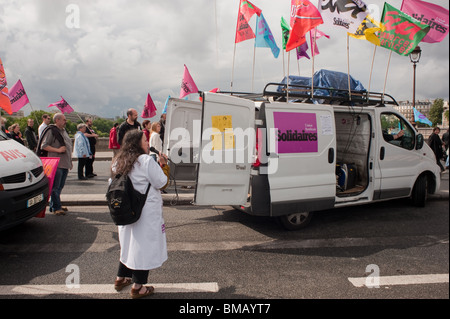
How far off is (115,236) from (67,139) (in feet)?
8.12

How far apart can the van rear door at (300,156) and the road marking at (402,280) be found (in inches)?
55.2

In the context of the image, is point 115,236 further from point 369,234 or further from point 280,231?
point 369,234

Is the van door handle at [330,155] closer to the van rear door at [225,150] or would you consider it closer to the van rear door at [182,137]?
the van rear door at [225,150]

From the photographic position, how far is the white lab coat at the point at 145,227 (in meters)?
2.88

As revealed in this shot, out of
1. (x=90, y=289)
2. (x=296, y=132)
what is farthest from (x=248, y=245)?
(x=90, y=289)

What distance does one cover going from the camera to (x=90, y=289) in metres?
3.11

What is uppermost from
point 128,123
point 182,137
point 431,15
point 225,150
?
point 431,15

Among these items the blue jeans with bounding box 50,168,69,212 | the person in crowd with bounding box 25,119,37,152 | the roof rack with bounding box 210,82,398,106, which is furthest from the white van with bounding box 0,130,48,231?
the person in crowd with bounding box 25,119,37,152

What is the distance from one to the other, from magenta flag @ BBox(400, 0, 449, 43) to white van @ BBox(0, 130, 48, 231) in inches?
267

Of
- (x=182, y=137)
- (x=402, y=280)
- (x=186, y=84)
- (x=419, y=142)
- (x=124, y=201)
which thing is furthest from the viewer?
(x=186, y=84)

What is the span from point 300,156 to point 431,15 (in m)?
4.06

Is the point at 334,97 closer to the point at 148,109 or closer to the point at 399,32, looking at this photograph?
the point at 399,32
